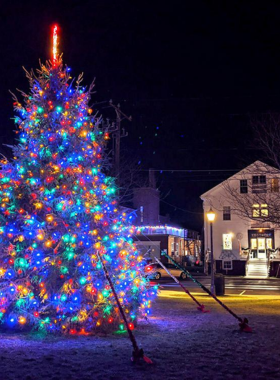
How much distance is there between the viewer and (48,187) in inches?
400

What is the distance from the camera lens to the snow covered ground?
20.5 ft

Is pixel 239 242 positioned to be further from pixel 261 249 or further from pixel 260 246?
pixel 261 249

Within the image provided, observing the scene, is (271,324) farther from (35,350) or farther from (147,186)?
(147,186)

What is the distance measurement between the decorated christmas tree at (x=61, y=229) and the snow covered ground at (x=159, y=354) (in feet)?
2.12

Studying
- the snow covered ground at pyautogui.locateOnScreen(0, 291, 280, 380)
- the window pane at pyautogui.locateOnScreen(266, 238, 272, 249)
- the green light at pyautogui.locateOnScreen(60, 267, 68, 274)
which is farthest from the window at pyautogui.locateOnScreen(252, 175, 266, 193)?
the window pane at pyautogui.locateOnScreen(266, 238, 272, 249)

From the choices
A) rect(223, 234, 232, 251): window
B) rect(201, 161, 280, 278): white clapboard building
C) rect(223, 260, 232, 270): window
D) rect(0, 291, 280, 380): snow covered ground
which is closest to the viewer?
rect(0, 291, 280, 380): snow covered ground

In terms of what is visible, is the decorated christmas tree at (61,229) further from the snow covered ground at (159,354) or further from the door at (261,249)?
the door at (261,249)

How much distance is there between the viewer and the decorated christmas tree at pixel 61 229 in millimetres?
9500

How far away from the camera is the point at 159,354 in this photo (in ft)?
24.5

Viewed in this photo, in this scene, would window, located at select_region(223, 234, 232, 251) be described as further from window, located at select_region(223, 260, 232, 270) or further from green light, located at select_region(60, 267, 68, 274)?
green light, located at select_region(60, 267, 68, 274)

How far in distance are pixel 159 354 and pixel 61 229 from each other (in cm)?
365

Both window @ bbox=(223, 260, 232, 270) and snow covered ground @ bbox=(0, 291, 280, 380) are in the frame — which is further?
window @ bbox=(223, 260, 232, 270)

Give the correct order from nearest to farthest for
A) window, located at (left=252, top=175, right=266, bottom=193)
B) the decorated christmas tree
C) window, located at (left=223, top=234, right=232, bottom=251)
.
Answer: the decorated christmas tree → window, located at (left=252, top=175, right=266, bottom=193) → window, located at (left=223, top=234, right=232, bottom=251)

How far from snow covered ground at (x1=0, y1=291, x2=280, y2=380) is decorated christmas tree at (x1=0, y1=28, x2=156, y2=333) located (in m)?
0.64
